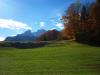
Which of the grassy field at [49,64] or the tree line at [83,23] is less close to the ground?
the tree line at [83,23]

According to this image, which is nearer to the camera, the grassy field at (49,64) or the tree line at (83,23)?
the grassy field at (49,64)

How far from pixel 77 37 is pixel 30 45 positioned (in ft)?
43.2

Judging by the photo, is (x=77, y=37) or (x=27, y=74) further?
(x=77, y=37)

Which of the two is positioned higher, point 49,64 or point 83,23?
point 83,23

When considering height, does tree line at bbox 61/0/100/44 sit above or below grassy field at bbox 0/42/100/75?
above

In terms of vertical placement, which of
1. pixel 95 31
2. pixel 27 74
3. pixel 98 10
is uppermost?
pixel 98 10

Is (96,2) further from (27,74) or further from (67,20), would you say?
(27,74)

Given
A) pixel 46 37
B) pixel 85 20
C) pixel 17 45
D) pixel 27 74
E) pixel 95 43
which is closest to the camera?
pixel 27 74

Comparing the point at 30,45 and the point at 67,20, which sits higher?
the point at 67,20

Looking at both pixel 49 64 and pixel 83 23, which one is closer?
pixel 49 64

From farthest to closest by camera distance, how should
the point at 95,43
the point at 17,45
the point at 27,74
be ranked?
the point at 95,43
the point at 17,45
the point at 27,74

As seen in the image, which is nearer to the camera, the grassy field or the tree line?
the grassy field

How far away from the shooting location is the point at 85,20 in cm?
7088

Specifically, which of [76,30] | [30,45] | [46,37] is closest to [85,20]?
[76,30]
